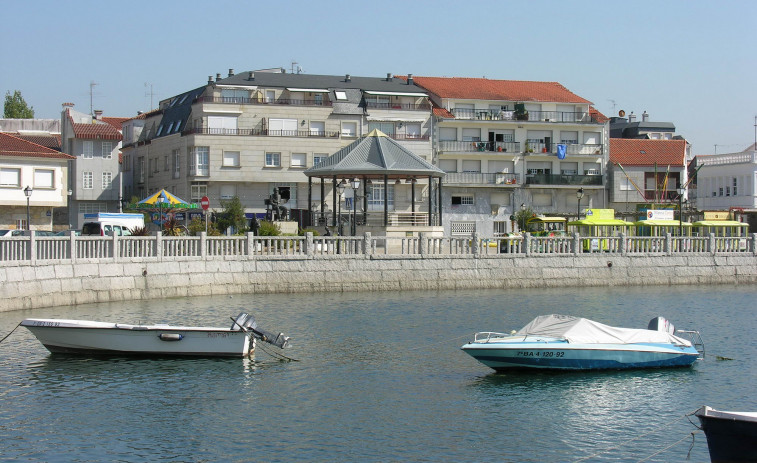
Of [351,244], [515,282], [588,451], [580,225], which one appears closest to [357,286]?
[351,244]

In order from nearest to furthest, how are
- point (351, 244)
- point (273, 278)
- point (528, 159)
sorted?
1. point (273, 278)
2. point (351, 244)
3. point (528, 159)

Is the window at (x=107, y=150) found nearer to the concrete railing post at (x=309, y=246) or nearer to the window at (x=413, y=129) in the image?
the window at (x=413, y=129)

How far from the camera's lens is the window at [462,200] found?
70.9 m

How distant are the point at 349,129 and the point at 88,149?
18.6 meters

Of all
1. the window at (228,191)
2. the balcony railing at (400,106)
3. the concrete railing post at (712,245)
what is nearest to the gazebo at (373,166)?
the concrete railing post at (712,245)

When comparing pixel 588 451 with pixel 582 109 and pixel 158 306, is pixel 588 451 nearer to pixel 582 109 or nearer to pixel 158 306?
pixel 158 306

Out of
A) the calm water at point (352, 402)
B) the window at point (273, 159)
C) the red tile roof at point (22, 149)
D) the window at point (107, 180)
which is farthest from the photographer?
the window at point (107, 180)

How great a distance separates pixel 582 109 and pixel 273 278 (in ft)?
137

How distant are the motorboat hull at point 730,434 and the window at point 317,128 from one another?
5278 centimetres

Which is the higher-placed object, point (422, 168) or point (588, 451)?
point (422, 168)

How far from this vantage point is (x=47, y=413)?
19.6 m

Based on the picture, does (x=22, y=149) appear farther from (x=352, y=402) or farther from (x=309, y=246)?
(x=352, y=402)

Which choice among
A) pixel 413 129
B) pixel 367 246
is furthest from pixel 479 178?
pixel 367 246

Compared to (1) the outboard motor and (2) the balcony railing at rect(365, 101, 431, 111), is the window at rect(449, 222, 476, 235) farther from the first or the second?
(1) the outboard motor
